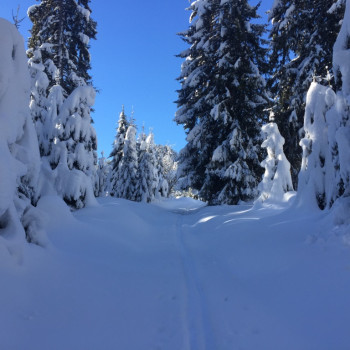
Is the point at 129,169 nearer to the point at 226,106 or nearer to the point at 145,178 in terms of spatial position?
the point at 145,178

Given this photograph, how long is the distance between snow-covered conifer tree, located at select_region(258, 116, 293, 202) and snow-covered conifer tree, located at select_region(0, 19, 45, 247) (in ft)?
32.7

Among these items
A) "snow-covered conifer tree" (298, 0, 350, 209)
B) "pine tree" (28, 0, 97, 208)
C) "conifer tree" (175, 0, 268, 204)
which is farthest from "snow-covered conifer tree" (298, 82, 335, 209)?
"pine tree" (28, 0, 97, 208)

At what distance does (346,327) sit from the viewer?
10.1ft

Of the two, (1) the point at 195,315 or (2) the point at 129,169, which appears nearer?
(1) the point at 195,315

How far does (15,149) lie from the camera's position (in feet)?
18.1

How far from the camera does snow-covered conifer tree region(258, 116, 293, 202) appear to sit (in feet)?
39.7

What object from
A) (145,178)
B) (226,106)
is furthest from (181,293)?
(145,178)

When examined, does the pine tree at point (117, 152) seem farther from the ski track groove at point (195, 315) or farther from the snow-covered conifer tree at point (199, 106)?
the ski track groove at point (195, 315)

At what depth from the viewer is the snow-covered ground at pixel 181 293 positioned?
3221 millimetres

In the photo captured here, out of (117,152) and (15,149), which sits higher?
(117,152)

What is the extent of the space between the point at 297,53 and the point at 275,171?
6.61 metres

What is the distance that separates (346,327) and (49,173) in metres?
11.0

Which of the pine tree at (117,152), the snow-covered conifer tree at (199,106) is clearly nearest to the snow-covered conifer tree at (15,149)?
the snow-covered conifer tree at (199,106)

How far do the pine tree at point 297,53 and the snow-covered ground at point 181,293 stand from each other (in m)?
8.33
